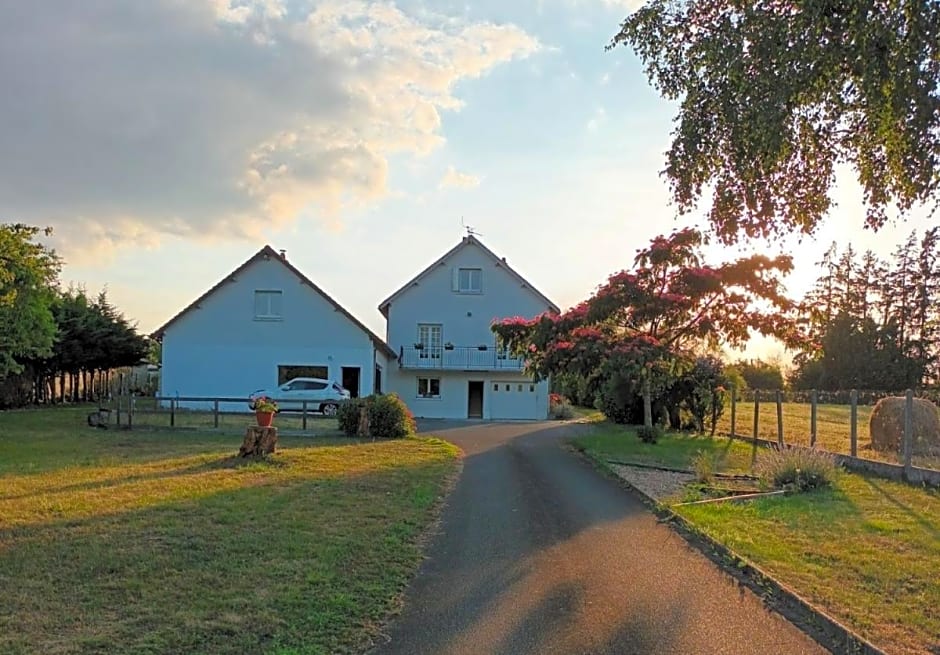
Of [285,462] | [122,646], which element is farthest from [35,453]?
[122,646]

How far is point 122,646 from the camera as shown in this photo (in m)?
5.29

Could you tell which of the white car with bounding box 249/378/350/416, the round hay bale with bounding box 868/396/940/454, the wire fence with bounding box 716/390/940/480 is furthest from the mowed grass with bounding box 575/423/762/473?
the white car with bounding box 249/378/350/416

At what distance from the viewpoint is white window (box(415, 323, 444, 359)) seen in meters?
40.9

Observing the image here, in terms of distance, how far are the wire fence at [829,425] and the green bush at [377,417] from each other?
1007cm

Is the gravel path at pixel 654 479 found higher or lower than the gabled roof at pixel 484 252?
lower

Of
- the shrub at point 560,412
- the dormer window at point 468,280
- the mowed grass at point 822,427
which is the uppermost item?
the dormer window at point 468,280

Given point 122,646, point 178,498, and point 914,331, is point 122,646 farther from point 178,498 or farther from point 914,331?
point 914,331

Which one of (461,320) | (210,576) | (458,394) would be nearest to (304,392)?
(458,394)

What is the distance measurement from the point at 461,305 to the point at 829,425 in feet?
68.1

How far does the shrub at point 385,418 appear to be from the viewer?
23.7 m

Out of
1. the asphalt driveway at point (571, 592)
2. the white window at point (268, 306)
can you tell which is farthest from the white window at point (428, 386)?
the asphalt driveway at point (571, 592)

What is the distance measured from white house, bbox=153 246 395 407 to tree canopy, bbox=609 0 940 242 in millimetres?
28493

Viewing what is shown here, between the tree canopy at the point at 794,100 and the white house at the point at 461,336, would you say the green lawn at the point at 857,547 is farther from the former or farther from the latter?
the white house at the point at 461,336

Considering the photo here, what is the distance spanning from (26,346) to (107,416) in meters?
5.88
